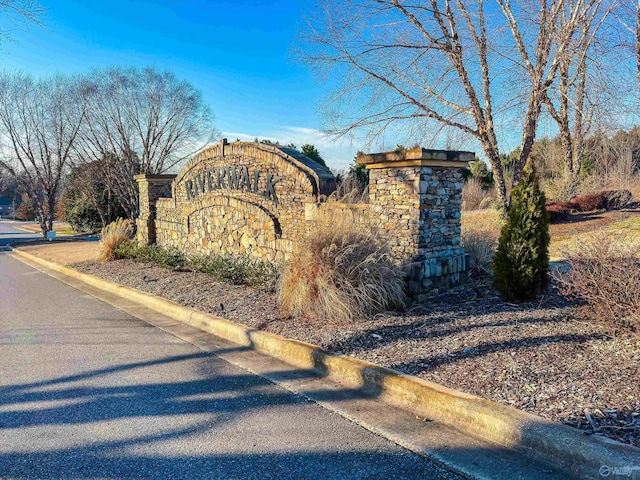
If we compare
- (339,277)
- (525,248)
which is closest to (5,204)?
(339,277)

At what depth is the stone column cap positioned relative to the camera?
21.2ft

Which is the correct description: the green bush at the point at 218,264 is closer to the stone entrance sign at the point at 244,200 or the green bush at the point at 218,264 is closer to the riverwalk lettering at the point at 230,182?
the stone entrance sign at the point at 244,200

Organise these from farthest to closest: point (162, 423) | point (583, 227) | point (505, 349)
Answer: point (583, 227) < point (505, 349) < point (162, 423)

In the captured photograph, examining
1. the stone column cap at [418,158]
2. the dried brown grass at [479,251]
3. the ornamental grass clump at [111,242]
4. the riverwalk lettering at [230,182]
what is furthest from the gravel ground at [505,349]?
the ornamental grass clump at [111,242]

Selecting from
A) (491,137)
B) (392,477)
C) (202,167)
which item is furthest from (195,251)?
(392,477)

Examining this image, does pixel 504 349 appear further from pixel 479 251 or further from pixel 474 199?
pixel 474 199

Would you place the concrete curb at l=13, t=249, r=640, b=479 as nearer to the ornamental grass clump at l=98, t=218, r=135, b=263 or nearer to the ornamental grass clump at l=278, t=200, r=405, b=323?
the ornamental grass clump at l=278, t=200, r=405, b=323

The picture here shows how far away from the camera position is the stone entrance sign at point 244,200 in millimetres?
8836

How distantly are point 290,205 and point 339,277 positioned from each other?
3.11 metres

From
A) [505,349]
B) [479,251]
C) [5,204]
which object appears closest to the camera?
[505,349]

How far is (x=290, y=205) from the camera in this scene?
8969 millimetres

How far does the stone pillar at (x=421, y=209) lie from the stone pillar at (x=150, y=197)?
8.83 m

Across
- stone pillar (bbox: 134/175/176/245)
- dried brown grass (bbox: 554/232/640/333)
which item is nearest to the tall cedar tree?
dried brown grass (bbox: 554/232/640/333)

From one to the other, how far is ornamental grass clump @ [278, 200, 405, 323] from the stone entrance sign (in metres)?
0.73
